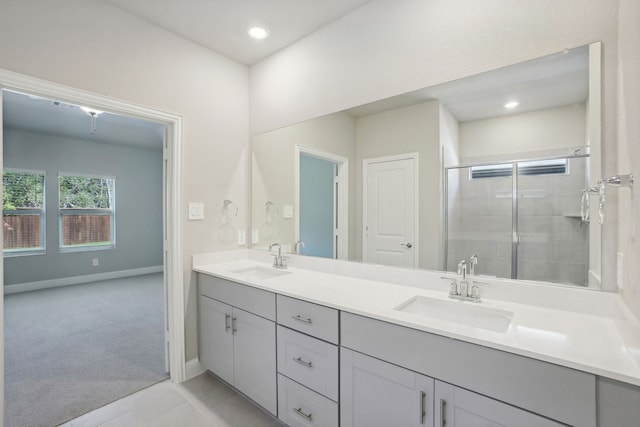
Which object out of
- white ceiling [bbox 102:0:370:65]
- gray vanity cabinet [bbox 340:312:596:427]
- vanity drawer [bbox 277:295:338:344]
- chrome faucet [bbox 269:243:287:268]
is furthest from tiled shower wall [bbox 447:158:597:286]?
white ceiling [bbox 102:0:370:65]

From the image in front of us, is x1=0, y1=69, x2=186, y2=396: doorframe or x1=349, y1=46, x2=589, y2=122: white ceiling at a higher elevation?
x1=349, y1=46, x2=589, y2=122: white ceiling

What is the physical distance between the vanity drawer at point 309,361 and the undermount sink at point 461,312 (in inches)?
17.0

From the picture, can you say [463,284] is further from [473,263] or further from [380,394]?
[380,394]

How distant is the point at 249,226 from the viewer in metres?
2.74

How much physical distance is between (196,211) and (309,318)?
4.44 ft

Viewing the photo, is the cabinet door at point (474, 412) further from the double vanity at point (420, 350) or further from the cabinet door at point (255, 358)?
the cabinet door at point (255, 358)

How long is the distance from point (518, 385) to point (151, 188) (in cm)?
685

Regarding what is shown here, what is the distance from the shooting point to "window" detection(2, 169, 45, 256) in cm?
466

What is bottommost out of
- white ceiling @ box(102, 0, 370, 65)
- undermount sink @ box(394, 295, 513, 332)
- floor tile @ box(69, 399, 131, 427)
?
floor tile @ box(69, 399, 131, 427)

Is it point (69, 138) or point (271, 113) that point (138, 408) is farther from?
point (69, 138)

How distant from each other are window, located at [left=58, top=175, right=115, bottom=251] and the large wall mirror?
5251 millimetres

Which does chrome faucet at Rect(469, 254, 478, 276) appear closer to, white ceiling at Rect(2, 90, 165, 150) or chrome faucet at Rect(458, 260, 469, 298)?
chrome faucet at Rect(458, 260, 469, 298)

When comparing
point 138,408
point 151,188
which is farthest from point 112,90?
point 151,188

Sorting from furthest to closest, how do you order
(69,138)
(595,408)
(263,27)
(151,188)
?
1. (151,188)
2. (69,138)
3. (263,27)
4. (595,408)
